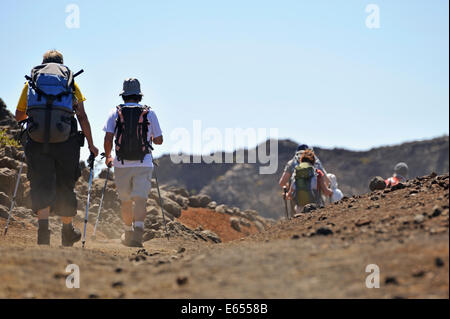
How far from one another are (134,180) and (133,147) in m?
0.52

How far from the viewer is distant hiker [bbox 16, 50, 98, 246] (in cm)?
707

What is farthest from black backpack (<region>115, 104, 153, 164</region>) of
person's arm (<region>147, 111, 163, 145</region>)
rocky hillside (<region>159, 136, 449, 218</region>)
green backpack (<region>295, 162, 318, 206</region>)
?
rocky hillside (<region>159, 136, 449, 218</region>)

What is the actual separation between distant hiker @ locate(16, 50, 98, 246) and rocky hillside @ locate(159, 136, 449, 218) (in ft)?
160

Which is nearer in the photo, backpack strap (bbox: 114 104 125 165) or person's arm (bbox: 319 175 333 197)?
backpack strap (bbox: 114 104 125 165)

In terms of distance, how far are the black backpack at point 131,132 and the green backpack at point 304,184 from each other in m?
3.28

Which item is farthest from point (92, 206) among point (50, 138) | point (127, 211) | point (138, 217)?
point (50, 138)

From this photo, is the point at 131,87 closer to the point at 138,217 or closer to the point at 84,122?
the point at 84,122

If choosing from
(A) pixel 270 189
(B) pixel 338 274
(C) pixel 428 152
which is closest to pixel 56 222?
(B) pixel 338 274

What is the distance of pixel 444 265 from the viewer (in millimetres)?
3943

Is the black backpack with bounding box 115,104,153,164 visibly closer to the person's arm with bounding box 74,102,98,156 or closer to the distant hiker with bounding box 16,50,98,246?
the person's arm with bounding box 74,102,98,156

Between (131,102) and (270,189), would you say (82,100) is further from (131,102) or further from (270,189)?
(270,189)

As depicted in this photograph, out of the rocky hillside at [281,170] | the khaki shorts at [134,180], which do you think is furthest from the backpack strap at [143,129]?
the rocky hillside at [281,170]

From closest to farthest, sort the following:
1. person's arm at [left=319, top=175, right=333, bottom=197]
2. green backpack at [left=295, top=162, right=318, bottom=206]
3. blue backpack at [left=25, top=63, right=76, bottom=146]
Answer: blue backpack at [left=25, top=63, right=76, bottom=146], green backpack at [left=295, top=162, right=318, bottom=206], person's arm at [left=319, top=175, right=333, bottom=197]
